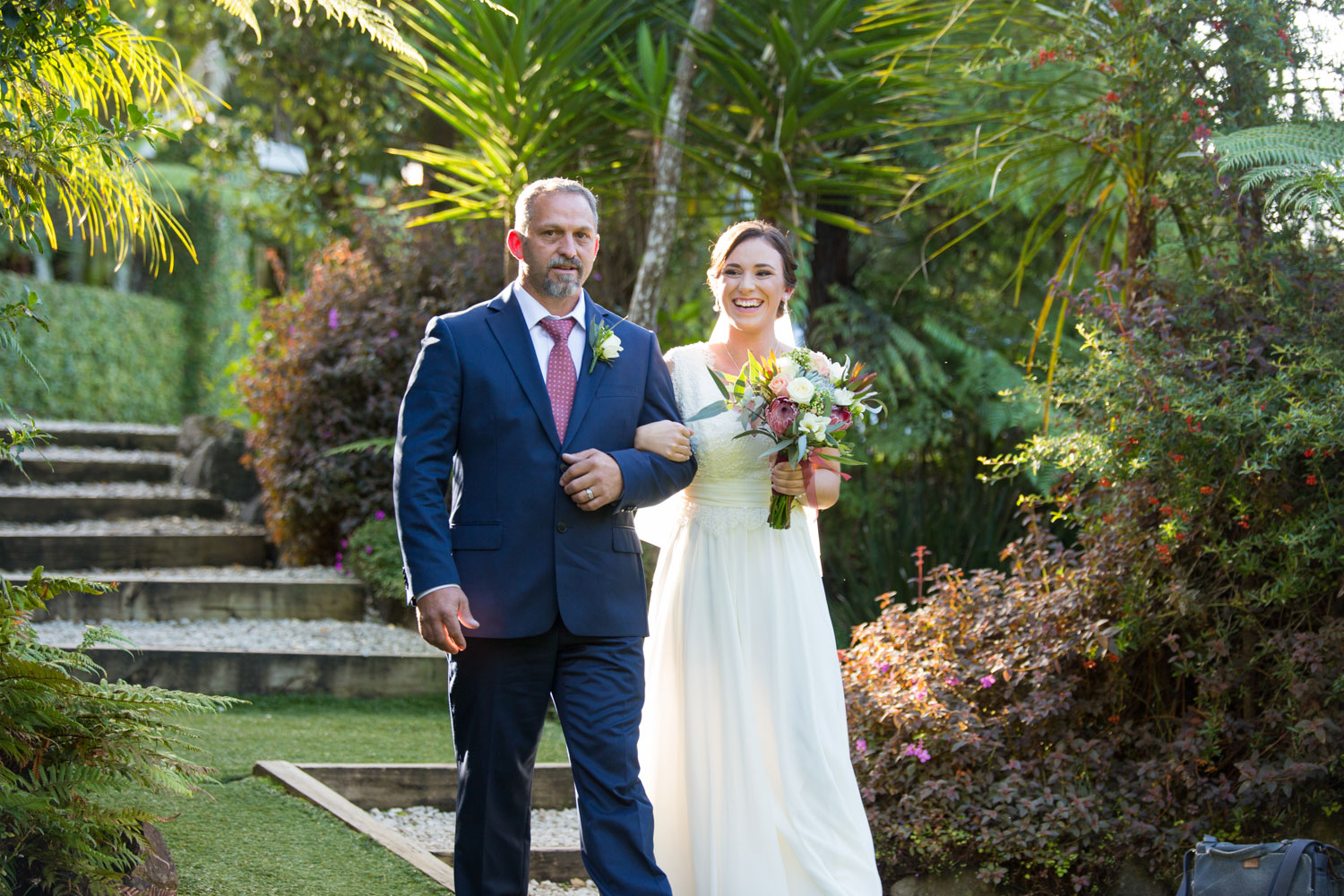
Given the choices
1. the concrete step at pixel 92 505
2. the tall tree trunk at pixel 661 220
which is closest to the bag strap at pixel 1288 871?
the tall tree trunk at pixel 661 220

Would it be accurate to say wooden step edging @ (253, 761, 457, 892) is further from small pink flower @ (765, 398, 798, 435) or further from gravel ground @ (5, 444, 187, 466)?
gravel ground @ (5, 444, 187, 466)

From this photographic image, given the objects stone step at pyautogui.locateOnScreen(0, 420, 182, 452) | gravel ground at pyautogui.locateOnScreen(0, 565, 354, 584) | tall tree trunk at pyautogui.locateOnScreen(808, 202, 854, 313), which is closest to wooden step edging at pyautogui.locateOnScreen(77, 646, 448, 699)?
gravel ground at pyautogui.locateOnScreen(0, 565, 354, 584)

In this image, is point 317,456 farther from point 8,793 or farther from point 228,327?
point 228,327

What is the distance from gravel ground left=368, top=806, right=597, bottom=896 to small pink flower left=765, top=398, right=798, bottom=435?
5.81ft

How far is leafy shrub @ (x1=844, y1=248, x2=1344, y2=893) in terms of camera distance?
12.0 ft

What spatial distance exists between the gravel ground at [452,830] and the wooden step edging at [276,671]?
1.48m

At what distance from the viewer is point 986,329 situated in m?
8.74

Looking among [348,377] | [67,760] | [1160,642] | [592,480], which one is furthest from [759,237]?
[348,377]

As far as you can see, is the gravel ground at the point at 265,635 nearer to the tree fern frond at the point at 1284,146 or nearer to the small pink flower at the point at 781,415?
the small pink flower at the point at 781,415

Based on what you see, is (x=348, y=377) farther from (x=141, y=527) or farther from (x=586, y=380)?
(x=586, y=380)

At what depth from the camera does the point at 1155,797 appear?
12.7 feet

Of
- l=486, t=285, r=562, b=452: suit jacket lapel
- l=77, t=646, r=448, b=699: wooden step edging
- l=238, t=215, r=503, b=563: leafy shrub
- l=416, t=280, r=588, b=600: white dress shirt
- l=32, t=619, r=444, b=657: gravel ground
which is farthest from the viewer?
l=238, t=215, r=503, b=563: leafy shrub

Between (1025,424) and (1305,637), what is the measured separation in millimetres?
3894

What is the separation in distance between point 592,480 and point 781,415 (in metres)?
0.66
